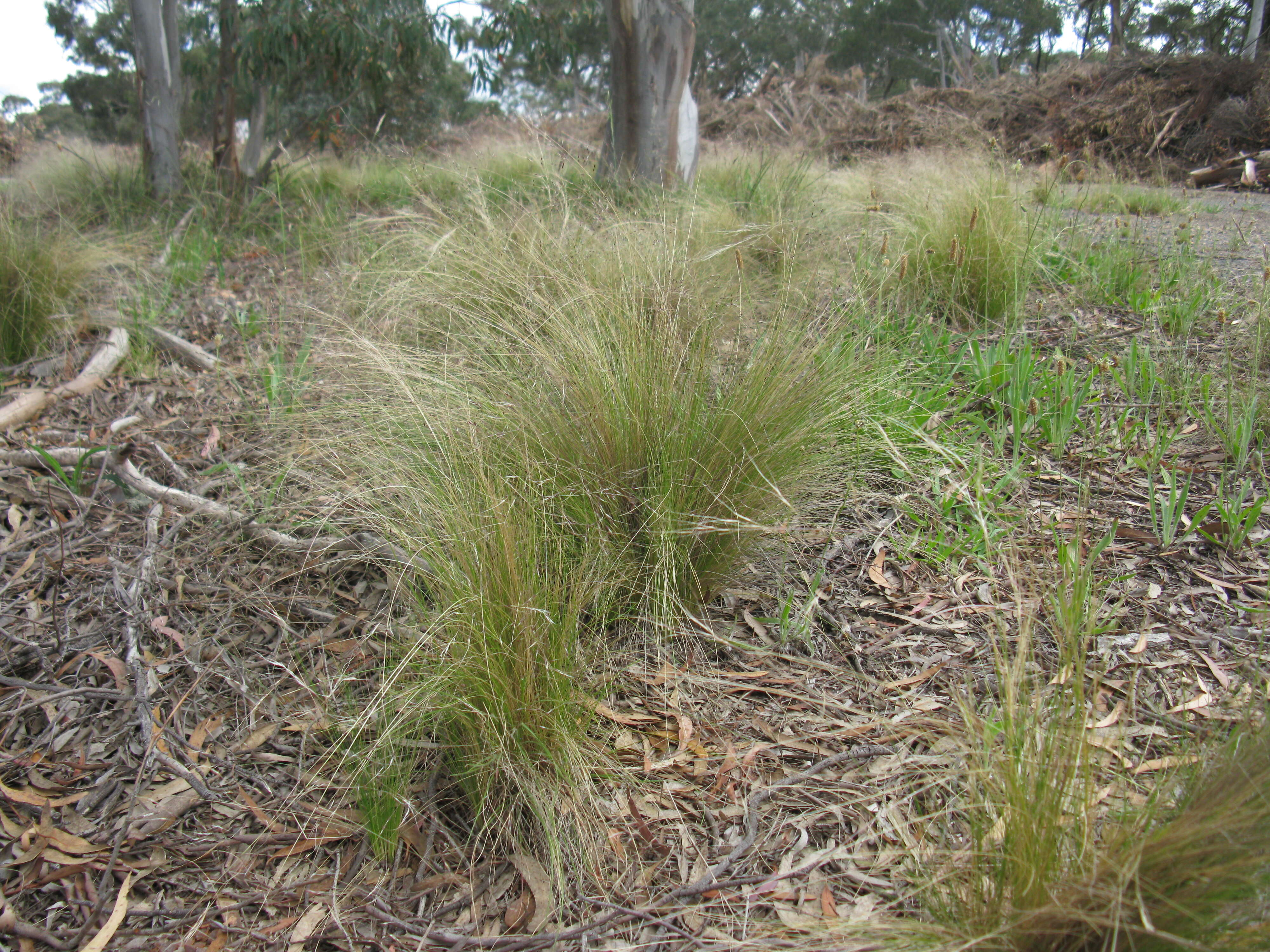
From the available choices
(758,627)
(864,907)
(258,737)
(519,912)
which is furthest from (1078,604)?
(258,737)

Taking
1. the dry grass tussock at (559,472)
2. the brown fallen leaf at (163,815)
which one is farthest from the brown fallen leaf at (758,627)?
the brown fallen leaf at (163,815)

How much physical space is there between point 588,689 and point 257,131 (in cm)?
1019

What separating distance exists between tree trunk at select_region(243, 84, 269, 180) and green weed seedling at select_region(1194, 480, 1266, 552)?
949 cm

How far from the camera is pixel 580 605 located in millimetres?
1859

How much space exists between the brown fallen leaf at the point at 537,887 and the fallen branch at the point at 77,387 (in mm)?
2846

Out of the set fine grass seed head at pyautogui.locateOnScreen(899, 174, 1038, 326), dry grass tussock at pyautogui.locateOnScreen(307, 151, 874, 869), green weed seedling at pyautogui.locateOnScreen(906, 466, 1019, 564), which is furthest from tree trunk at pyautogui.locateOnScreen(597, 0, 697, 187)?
green weed seedling at pyautogui.locateOnScreen(906, 466, 1019, 564)

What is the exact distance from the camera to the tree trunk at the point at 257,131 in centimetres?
920

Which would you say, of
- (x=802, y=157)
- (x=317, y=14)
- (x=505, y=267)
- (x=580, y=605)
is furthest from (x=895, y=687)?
(x=317, y=14)

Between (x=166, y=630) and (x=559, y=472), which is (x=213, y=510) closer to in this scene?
(x=166, y=630)

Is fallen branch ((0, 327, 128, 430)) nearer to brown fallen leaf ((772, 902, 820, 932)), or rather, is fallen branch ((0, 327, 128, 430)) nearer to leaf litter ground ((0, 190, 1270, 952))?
leaf litter ground ((0, 190, 1270, 952))

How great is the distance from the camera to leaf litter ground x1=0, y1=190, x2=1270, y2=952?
1550 mm

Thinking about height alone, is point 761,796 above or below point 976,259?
below

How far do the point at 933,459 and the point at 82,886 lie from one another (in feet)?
8.03

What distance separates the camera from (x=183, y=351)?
3.77m
